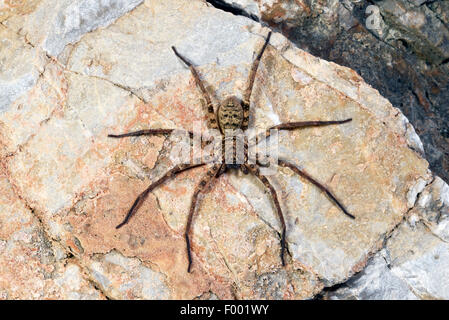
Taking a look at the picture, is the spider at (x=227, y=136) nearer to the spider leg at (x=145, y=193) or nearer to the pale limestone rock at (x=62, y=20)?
the spider leg at (x=145, y=193)

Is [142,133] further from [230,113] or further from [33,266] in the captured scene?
[33,266]

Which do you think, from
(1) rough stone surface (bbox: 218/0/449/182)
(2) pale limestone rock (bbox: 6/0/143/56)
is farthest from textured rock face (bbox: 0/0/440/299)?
(1) rough stone surface (bbox: 218/0/449/182)

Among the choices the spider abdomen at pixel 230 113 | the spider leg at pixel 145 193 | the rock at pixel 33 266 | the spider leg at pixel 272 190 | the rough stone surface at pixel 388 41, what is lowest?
the rock at pixel 33 266

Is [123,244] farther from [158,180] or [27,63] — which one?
[27,63]

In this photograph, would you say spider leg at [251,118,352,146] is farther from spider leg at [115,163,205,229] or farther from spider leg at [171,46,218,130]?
spider leg at [115,163,205,229]

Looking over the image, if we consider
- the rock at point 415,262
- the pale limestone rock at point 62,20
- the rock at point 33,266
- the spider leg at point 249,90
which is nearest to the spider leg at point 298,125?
the spider leg at point 249,90

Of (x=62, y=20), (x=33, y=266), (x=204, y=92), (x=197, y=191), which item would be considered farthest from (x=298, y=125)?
(x=33, y=266)
